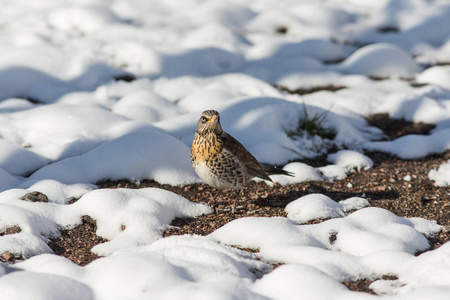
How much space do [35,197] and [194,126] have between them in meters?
2.34

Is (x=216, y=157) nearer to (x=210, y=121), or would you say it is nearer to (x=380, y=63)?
(x=210, y=121)

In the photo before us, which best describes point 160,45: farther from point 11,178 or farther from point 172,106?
point 11,178

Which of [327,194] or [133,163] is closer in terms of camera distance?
[327,194]

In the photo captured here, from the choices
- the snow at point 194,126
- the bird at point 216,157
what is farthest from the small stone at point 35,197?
the bird at point 216,157

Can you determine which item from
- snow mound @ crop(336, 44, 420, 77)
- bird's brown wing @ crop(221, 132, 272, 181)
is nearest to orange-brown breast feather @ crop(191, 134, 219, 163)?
bird's brown wing @ crop(221, 132, 272, 181)

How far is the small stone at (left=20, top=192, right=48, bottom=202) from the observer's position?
4301mm

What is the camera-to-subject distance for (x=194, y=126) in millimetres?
6238

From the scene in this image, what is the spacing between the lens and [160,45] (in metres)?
8.30

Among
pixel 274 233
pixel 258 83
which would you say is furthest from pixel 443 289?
pixel 258 83

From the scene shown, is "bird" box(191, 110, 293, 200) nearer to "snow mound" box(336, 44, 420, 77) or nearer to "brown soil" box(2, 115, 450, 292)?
"brown soil" box(2, 115, 450, 292)

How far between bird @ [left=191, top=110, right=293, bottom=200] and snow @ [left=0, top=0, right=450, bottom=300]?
0.31m

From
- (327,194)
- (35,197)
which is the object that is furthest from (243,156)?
(35,197)

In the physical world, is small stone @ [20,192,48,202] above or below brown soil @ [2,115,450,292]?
below

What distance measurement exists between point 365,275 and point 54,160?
3.62 meters
